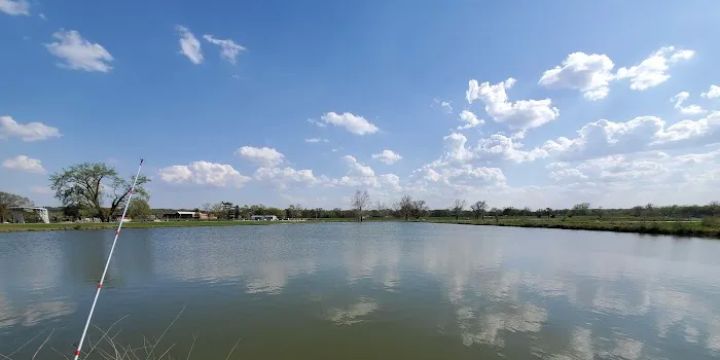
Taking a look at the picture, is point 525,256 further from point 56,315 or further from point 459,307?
Answer: point 56,315

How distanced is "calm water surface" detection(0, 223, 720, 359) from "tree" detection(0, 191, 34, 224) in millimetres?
74475

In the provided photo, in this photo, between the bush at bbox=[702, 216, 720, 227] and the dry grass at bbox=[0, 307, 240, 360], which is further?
the bush at bbox=[702, 216, 720, 227]

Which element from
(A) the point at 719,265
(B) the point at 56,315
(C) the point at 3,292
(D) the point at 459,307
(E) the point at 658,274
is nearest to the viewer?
→ (B) the point at 56,315

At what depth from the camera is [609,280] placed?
55.6ft

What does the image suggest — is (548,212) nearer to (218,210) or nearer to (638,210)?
(638,210)

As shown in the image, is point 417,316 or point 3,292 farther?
point 3,292

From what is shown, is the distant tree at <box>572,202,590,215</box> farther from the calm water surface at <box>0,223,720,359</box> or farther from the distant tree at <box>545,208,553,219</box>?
the calm water surface at <box>0,223,720,359</box>

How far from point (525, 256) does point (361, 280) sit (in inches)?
583

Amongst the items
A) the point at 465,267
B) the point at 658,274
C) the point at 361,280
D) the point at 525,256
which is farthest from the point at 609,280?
the point at 361,280

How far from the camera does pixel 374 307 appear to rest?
38.0 ft

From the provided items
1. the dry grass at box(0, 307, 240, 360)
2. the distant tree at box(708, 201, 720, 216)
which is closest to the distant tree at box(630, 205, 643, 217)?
the distant tree at box(708, 201, 720, 216)

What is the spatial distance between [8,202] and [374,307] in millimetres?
106610

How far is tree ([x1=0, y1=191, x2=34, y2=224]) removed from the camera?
241ft

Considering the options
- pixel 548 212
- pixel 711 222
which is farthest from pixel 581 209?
pixel 711 222
